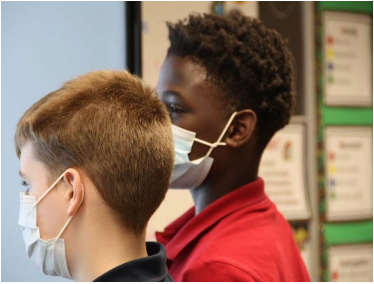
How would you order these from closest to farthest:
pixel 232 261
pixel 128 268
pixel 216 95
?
pixel 128 268
pixel 232 261
pixel 216 95

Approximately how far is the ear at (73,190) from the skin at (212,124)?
1.25 feet

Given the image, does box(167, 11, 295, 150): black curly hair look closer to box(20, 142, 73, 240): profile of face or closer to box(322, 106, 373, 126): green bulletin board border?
box(20, 142, 73, 240): profile of face

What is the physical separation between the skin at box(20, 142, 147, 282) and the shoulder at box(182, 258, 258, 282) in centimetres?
16

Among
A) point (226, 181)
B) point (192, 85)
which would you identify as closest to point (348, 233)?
point (226, 181)

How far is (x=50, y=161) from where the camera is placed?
2.77ft

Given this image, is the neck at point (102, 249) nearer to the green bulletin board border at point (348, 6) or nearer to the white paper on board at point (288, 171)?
the white paper on board at point (288, 171)

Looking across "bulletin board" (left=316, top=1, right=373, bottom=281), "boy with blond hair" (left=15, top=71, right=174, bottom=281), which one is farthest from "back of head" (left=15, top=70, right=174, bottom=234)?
"bulletin board" (left=316, top=1, right=373, bottom=281)

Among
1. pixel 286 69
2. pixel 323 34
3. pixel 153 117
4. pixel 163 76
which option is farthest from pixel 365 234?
pixel 153 117

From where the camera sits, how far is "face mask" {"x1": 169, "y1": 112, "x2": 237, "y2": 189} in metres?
1.14

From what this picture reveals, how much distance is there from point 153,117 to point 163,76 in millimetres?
338

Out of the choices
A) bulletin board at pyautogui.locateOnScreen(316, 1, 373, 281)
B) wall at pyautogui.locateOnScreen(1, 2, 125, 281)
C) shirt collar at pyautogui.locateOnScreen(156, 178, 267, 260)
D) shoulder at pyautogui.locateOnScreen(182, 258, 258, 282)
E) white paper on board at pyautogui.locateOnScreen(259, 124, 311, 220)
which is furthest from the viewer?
bulletin board at pyautogui.locateOnScreen(316, 1, 373, 281)

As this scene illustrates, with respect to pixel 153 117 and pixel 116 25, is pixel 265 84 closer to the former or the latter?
pixel 153 117

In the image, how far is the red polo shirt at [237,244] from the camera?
973mm

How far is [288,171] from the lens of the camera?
2.18 m
